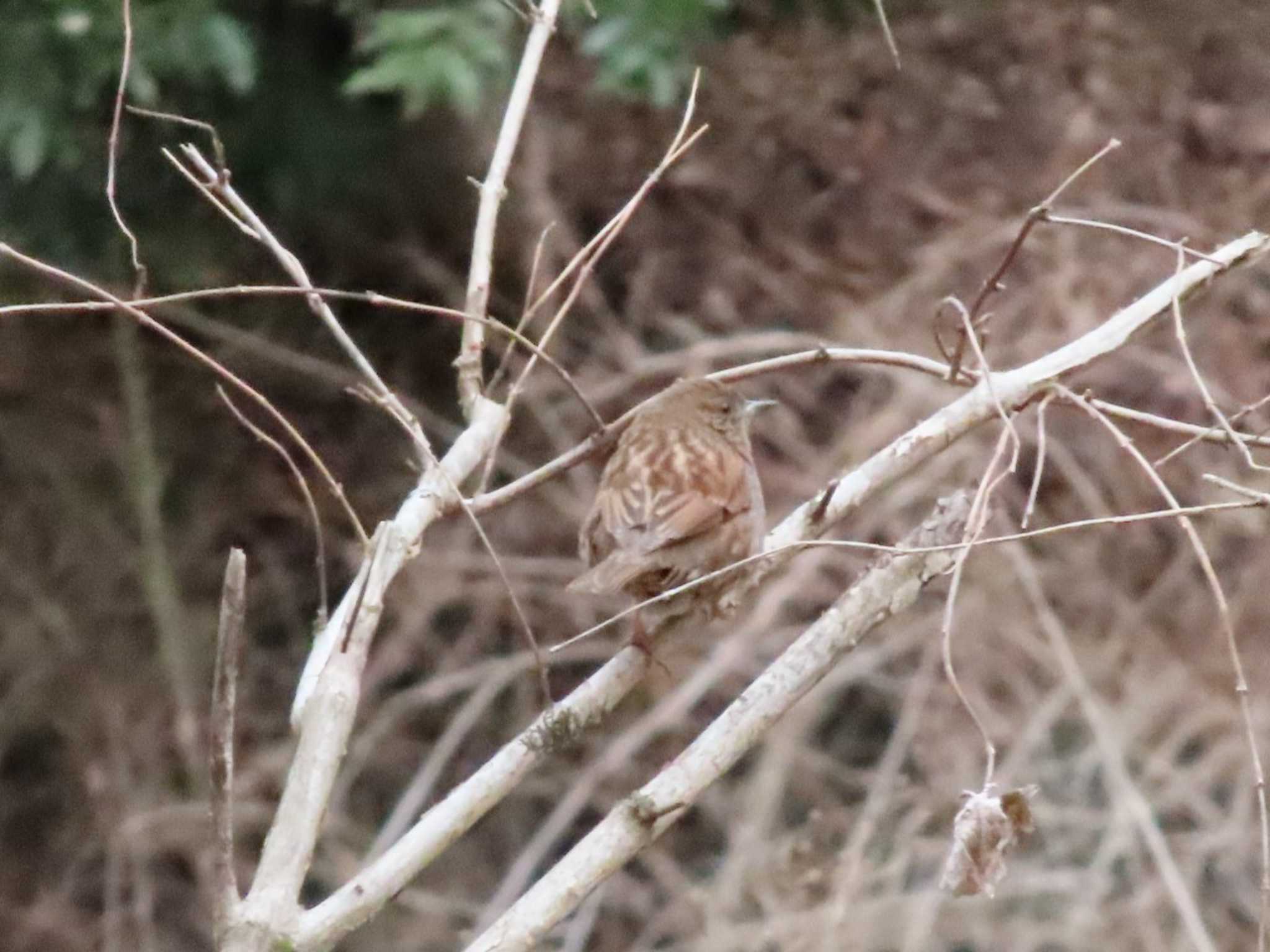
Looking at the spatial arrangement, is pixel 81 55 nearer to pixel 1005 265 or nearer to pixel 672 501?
pixel 672 501

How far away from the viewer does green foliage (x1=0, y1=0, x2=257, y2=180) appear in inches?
187

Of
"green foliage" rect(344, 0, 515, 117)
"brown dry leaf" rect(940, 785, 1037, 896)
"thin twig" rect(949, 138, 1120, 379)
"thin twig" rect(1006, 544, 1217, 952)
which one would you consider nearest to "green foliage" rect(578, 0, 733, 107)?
"green foliage" rect(344, 0, 515, 117)

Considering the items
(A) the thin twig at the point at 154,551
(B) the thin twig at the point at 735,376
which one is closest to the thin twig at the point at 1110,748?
(B) the thin twig at the point at 735,376

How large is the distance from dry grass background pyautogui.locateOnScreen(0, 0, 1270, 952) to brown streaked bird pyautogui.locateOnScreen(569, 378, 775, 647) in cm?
143

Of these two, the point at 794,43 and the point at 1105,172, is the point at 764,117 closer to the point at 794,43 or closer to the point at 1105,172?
the point at 794,43

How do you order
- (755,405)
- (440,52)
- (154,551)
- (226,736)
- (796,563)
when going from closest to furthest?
(226,736)
(755,405)
(440,52)
(796,563)
(154,551)

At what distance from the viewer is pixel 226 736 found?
1.95 meters

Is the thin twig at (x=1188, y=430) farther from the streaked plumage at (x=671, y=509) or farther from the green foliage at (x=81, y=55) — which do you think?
the green foliage at (x=81, y=55)

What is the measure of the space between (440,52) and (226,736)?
10.3 ft

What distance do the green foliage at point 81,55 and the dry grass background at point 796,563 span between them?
878mm

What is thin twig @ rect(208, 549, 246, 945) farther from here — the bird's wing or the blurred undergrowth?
the blurred undergrowth

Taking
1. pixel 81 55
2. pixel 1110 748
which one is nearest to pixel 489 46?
pixel 81 55

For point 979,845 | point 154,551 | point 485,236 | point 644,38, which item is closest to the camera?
point 979,845

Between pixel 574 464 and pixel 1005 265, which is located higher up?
pixel 1005 265
